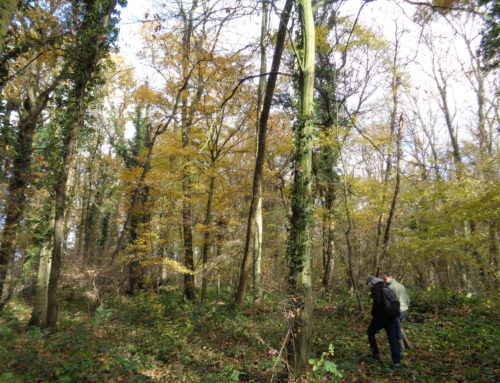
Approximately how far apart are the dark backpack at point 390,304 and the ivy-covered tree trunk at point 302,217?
2117 mm

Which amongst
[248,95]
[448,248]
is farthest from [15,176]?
[448,248]

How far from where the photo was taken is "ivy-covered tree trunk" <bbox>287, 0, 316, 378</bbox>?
4.28 meters

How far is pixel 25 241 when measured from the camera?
14.0 m

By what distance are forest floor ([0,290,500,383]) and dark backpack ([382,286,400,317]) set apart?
940mm

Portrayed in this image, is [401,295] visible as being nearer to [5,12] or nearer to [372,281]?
[372,281]

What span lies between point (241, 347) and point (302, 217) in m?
3.90

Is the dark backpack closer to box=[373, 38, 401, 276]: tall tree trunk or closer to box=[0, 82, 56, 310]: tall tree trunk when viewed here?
box=[373, 38, 401, 276]: tall tree trunk

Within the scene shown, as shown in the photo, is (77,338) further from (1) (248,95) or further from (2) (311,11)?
(1) (248,95)

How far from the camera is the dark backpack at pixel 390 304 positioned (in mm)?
5617

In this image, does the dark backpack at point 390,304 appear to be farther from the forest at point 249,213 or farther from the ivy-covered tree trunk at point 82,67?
the ivy-covered tree trunk at point 82,67

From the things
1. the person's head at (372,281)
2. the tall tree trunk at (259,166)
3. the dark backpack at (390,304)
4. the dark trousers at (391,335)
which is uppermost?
the tall tree trunk at (259,166)

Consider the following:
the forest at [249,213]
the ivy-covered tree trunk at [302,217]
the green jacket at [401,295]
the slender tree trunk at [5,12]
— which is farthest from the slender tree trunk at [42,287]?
the green jacket at [401,295]

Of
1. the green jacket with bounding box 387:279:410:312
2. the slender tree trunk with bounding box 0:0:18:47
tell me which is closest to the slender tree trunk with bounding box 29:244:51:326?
the slender tree trunk with bounding box 0:0:18:47

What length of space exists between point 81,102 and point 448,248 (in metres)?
11.6
